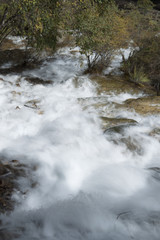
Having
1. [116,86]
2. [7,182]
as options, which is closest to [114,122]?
[7,182]

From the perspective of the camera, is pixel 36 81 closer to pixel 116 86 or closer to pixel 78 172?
pixel 116 86

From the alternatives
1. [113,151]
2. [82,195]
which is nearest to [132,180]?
[113,151]

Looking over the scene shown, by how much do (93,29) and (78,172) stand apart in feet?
20.5

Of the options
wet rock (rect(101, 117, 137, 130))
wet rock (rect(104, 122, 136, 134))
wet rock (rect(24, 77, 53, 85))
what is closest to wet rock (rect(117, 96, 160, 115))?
wet rock (rect(101, 117, 137, 130))

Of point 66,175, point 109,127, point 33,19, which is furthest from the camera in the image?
point 33,19

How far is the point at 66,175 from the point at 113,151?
1286 millimetres

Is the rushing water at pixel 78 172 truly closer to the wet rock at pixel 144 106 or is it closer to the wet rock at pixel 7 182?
the wet rock at pixel 7 182

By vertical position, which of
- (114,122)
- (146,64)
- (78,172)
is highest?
(146,64)

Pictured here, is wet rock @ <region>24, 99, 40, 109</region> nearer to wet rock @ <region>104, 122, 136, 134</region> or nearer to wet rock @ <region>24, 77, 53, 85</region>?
wet rock @ <region>24, 77, 53, 85</region>

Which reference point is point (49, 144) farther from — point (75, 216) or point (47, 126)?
point (75, 216)

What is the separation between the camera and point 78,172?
4094 millimetres

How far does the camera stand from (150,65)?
391 inches

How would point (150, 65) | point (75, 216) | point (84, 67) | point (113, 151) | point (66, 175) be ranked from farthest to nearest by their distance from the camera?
point (84, 67) < point (150, 65) < point (113, 151) < point (66, 175) < point (75, 216)

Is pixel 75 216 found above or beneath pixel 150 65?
beneath
